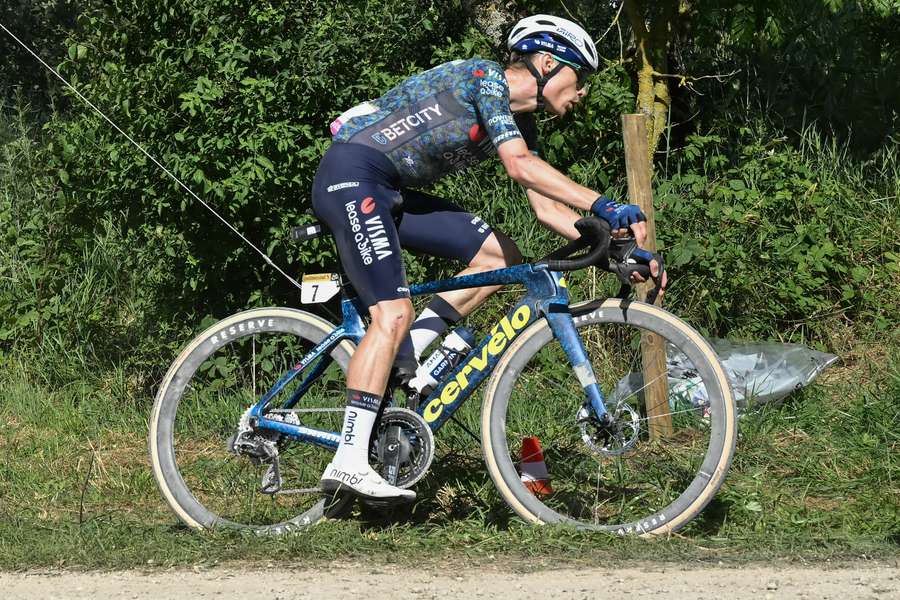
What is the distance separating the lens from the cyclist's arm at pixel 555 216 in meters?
4.97

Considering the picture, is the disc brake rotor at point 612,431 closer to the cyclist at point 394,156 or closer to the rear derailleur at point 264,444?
the cyclist at point 394,156

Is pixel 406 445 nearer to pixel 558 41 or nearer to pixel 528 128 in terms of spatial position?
pixel 528 128

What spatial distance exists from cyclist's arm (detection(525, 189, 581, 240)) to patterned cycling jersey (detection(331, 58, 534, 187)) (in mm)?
351

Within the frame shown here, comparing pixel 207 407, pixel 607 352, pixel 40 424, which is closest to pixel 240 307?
pixel 40 424

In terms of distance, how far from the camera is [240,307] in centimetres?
749

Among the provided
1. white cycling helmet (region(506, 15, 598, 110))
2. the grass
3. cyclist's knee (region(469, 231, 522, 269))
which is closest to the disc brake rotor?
the grass

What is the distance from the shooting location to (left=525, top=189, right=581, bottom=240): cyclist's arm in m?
4.97

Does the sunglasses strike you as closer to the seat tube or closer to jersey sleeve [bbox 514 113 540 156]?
jersey sleeve [bbox 514 113 540 156]

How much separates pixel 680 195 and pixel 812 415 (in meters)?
1.91

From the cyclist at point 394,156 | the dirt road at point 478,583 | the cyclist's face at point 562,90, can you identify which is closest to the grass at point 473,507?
the dirt road at point 478,583

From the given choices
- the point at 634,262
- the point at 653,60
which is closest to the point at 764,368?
the point at 634,262

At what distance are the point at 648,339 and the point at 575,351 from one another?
3.12 ft

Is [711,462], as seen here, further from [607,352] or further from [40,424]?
[40,424]

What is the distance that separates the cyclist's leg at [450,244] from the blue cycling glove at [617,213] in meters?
0.67
